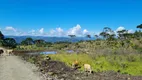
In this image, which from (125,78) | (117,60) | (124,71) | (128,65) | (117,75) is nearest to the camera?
(125,78)

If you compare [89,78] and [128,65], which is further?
[128,65]

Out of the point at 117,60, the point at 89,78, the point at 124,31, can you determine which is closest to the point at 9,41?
the point at 124,31

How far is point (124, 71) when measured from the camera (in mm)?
26484

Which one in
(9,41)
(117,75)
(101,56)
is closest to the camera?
(117,75)

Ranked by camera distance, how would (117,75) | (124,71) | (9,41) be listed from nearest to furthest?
(117,75) < (124,71) < (9,41)

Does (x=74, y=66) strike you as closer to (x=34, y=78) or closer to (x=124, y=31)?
(x=34, y=78)

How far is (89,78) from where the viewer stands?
2284cm

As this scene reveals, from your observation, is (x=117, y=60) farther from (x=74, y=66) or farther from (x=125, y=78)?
(x=125, y=78)

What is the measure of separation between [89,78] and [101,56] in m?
16.0

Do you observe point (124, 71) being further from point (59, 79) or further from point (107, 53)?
point (107, 53)

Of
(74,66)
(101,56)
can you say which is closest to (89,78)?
(74,66)

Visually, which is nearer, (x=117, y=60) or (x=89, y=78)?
(x=89, y=78)

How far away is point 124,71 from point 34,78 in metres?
10.5

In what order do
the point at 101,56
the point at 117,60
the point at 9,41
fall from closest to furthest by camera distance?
1. the point at 117,60
2. the point at 101,56
3. the point at 9,41
